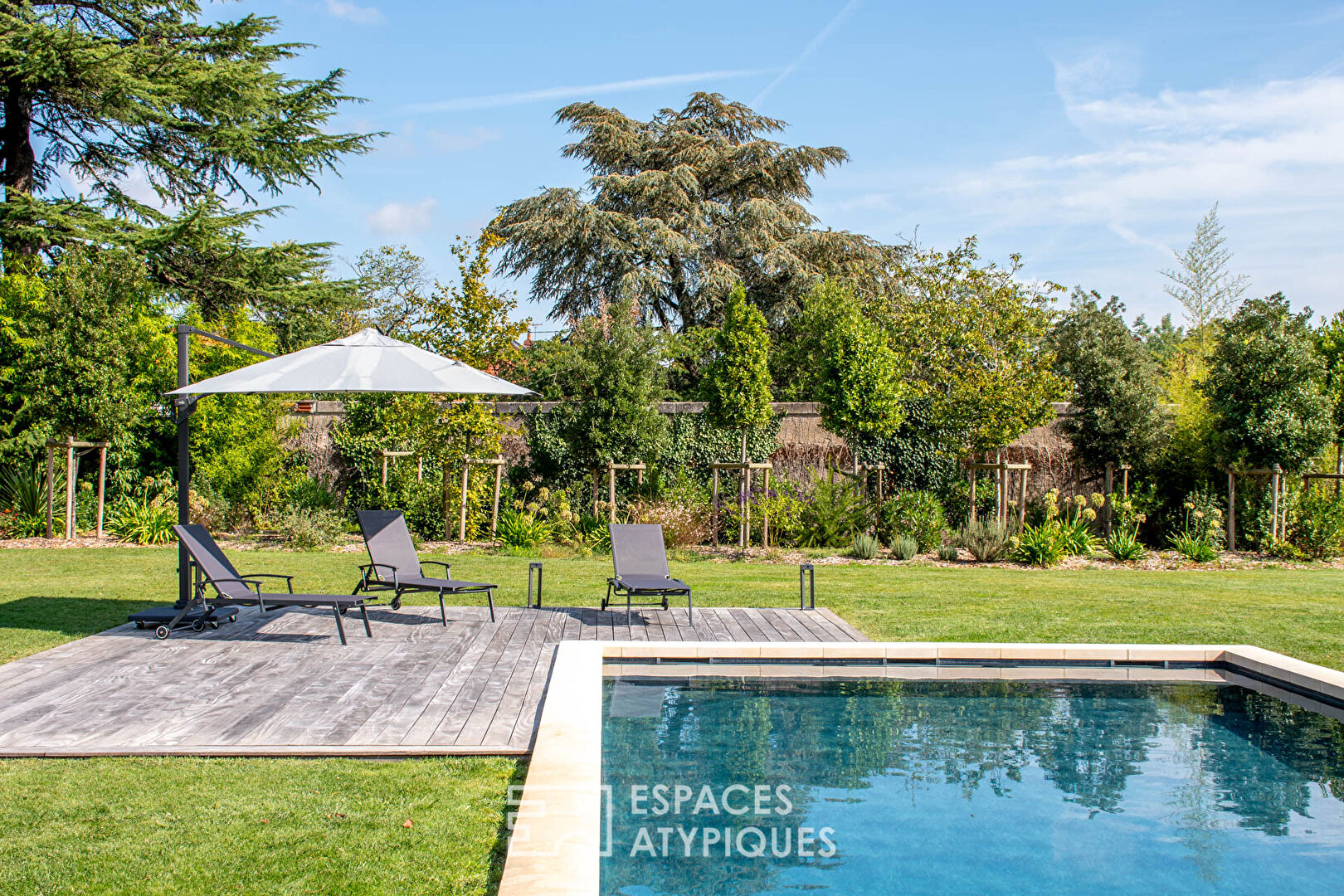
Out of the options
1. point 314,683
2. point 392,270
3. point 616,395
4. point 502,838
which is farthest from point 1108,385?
point 392,270

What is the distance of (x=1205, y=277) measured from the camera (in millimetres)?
30047

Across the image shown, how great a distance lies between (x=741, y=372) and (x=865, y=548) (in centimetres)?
301

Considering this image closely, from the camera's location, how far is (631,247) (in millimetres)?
23750

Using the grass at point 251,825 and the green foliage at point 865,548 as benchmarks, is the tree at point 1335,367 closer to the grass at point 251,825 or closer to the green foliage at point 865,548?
the green foliage at point 865,548

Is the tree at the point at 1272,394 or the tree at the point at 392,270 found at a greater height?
the tree at the point at 392,270

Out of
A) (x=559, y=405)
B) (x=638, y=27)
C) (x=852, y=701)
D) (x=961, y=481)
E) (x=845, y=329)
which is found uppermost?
(x=638, y=27)

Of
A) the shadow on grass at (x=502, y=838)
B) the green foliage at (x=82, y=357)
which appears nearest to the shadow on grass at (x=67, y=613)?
the shadow on grass at (x=502, y=838)

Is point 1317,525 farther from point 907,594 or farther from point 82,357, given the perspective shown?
point 82,357

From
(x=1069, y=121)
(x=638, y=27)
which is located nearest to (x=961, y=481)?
(x=1069, y=121)

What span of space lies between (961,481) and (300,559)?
9837 millimetres

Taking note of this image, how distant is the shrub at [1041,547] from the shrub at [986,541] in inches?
7.1

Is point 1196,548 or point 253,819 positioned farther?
point 1196,548

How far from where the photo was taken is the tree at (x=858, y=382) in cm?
1320

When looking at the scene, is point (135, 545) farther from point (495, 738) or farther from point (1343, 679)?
point (1343, 679)
